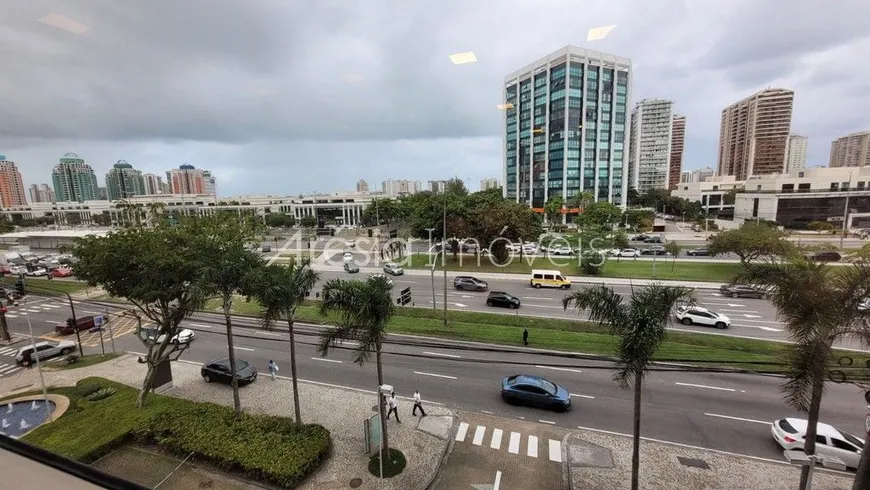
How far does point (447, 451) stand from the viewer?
783 cm

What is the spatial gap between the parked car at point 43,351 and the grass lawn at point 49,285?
12.7 metres

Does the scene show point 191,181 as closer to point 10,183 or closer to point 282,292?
point 10,183

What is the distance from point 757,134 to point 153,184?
68108 mm

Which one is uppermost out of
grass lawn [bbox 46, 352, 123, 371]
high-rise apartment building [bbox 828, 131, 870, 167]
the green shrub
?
high-rise apartment building [bbox 828, 131, 870, 167]

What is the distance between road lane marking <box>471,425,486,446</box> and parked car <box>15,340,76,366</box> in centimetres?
1567

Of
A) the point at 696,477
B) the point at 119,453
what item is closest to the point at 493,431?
the point at 696,477

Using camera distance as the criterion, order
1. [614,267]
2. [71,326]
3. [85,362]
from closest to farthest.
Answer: [85,362], [71,326], [614,267]

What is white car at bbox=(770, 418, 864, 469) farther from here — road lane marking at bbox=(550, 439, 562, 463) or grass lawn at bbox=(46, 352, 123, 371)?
grass lawn at bbox=(46, 352, 123, 371)

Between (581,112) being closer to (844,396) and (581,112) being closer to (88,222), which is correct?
(844,396)

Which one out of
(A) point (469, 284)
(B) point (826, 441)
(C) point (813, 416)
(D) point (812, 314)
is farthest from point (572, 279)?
(D) point (812, 314)

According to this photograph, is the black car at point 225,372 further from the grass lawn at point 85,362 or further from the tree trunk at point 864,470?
the tree trunk at point 864,470

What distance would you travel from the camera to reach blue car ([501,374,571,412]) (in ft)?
30.8

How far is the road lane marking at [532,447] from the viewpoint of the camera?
7730 mm

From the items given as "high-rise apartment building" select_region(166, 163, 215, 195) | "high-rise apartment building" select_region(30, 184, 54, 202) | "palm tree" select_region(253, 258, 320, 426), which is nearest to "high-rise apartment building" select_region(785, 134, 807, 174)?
"palm tree" select_region(253, 258, 320, 426)
